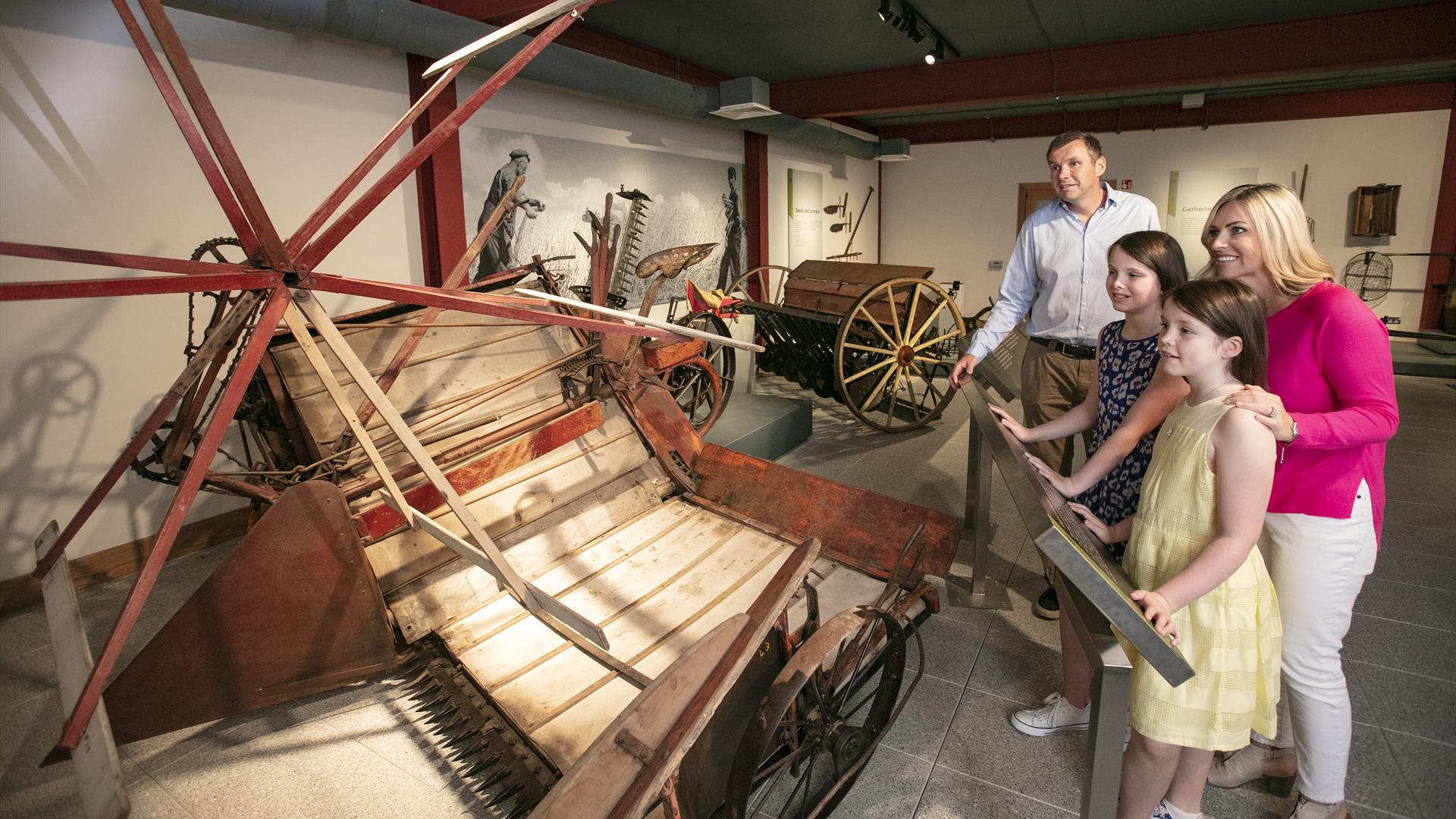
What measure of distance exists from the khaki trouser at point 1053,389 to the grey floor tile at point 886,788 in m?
1.17

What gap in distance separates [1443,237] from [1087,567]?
9655 millimetres

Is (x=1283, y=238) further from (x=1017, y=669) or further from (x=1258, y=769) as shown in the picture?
(x=1017, y=669)

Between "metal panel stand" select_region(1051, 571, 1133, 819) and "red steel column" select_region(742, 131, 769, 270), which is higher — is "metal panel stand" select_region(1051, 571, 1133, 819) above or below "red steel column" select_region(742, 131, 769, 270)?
below

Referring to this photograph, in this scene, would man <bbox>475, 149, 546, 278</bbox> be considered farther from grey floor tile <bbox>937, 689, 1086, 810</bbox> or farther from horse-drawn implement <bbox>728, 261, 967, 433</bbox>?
grey floor tile <bbox>937, 689, 1086, 810</bbox>

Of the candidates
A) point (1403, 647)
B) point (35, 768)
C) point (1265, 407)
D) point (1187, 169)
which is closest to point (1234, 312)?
point (1265, 407)

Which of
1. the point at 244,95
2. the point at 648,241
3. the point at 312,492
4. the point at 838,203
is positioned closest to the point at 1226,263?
the point at 312,492

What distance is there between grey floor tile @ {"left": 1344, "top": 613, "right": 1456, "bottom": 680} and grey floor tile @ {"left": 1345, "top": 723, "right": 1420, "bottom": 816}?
481mm

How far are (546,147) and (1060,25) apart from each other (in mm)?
4000

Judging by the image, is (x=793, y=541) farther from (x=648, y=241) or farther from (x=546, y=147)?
(x=648, y=241)

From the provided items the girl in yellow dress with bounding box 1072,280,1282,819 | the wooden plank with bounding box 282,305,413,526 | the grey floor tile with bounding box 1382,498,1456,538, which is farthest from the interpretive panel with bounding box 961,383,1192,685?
the grey floor tile with bounding box 1382,498,1456,538

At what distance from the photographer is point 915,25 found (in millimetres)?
5422

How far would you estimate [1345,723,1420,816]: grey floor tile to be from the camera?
1868 mm

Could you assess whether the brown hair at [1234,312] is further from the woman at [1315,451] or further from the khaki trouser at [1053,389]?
the khaki trouser at [1053,389]

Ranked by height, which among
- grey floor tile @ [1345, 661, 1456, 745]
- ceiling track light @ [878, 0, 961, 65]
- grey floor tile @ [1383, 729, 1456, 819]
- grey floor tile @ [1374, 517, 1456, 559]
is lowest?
grey floor tile @ [1383, 729, 1456, 819]
